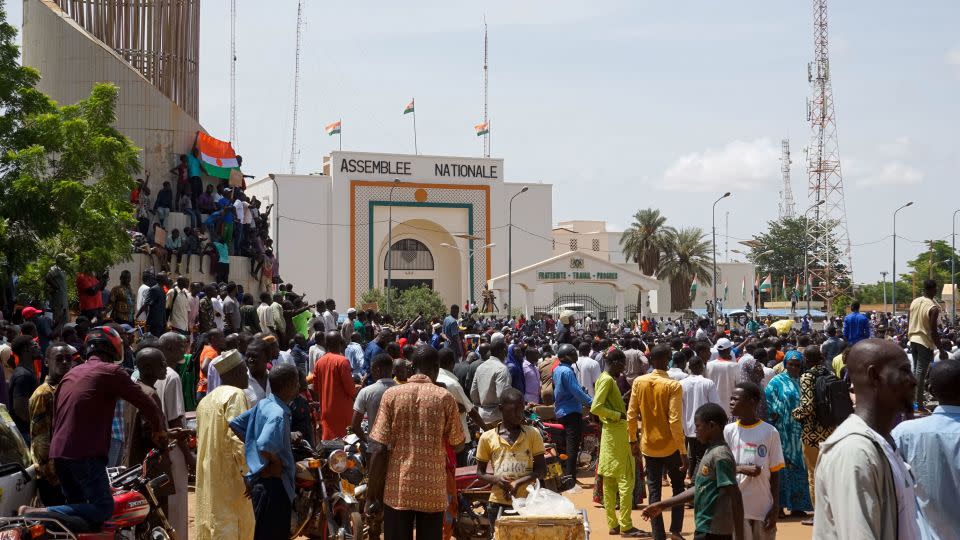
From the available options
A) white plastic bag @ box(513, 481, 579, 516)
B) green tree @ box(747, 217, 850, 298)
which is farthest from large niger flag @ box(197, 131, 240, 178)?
green tree @ box(747, 217, 850, 298)

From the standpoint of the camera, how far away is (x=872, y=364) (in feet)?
11.6

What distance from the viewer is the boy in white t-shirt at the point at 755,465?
6.89 meters

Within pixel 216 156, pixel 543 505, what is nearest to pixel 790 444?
pixel 543 505

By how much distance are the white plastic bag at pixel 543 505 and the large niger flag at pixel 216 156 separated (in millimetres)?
19612

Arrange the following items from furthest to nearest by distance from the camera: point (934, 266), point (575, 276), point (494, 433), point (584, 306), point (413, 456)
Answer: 1. point (934, 266)
2. point (575, 276)
3. point (584, 306)
4. point (494, 433)
5. point (413, 456)

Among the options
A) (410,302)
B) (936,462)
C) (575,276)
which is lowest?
(936,462)

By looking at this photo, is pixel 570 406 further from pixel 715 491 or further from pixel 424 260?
pixel 424 260

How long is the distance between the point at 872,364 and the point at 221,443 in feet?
13.8

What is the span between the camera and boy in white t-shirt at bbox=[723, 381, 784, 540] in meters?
6.89

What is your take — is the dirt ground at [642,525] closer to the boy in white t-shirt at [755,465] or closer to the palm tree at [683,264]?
the boy in white t-shirt at [755,465]

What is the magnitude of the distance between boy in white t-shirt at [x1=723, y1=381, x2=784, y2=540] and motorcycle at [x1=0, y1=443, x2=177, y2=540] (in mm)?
3734

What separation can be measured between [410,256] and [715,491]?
→ 55.7 m

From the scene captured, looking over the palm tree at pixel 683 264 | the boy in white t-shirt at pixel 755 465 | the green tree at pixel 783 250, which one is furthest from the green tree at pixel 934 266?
the boy in white t-shirt at pixel 755 465

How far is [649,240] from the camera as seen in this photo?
63000mm
